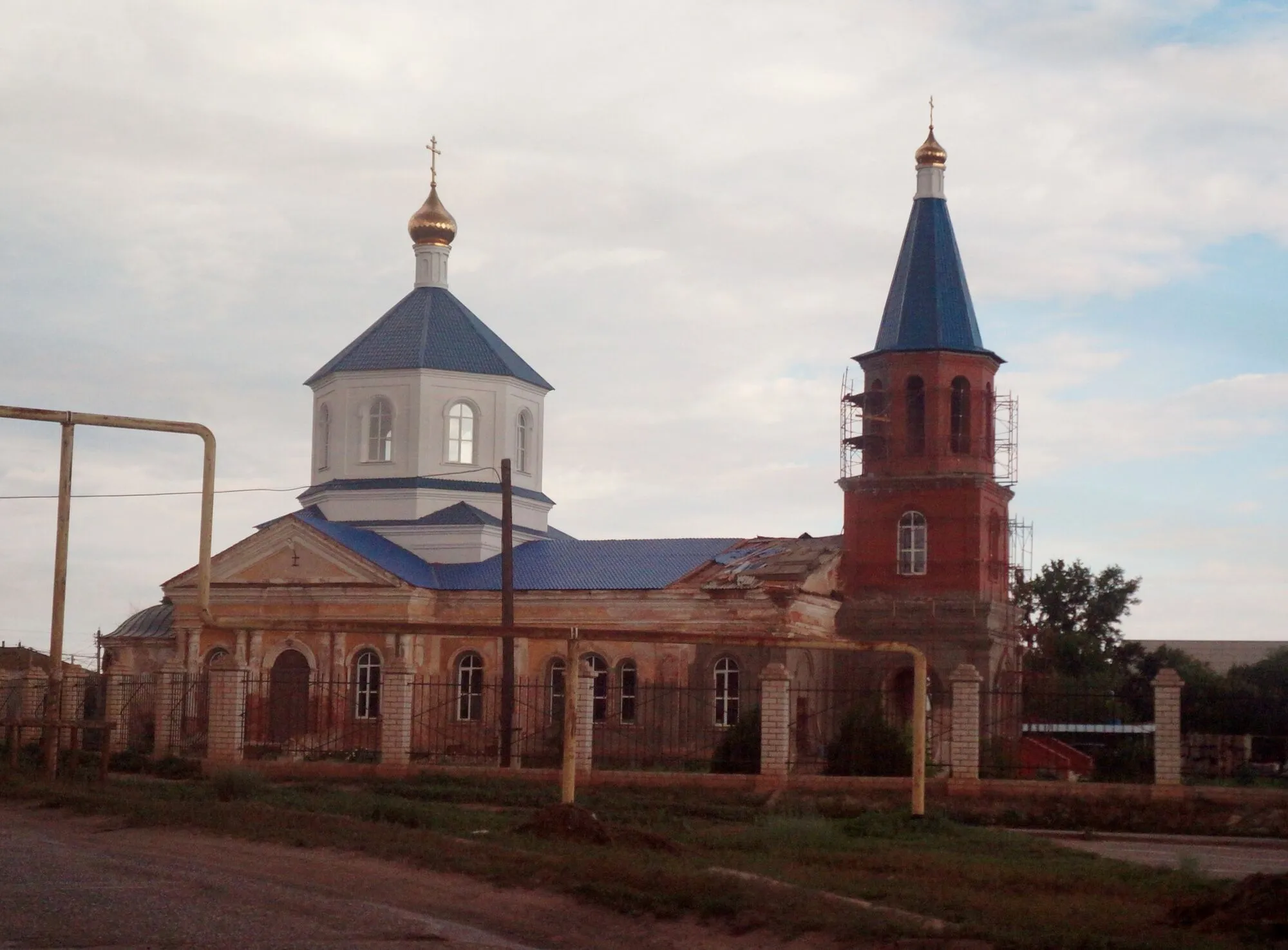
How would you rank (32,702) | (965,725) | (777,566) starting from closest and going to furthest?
(965,725), (32,702), (777,566)

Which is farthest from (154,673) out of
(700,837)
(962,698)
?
(700,837)

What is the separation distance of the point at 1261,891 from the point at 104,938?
6.98 m

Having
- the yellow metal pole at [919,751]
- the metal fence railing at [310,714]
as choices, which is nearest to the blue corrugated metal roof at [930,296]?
the metal fence railing at [310,714]

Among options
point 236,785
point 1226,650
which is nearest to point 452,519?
point 236,785

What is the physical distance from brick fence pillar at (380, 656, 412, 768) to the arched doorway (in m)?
8.86

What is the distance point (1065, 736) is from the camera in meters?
40.6

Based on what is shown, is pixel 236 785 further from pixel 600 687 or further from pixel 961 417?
pixel 961 417

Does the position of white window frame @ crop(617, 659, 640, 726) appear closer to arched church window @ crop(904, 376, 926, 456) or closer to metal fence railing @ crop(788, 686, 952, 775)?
metal fence railing @ crop(788, 686, 952, 775)

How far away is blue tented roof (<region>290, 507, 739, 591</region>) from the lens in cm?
3422

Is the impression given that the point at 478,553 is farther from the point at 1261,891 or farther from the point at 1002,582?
the point at 1261,891

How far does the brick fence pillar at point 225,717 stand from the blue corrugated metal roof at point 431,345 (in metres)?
13.8

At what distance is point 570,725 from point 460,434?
20.8m

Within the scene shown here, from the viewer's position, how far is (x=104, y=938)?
1003 centimetres

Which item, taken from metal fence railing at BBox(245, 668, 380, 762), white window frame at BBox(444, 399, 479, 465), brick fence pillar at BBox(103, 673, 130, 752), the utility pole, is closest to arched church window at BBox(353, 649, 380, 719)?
Answer: metal fence railing at BBox(245, 668, 380, 762)
